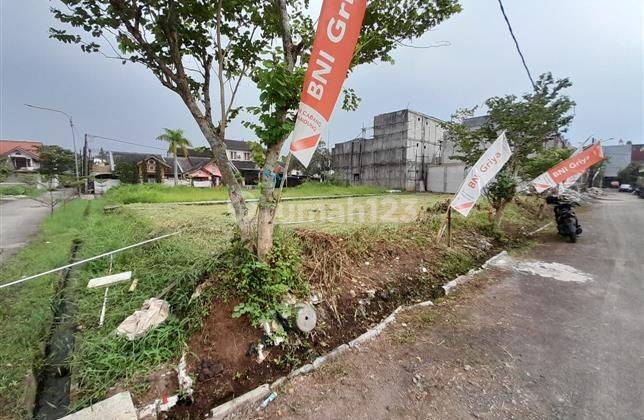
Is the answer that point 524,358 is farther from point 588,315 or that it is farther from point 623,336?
point 588,315

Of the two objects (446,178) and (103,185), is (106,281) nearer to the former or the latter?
(446,178)

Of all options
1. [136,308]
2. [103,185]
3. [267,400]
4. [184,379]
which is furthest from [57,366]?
[103,185]

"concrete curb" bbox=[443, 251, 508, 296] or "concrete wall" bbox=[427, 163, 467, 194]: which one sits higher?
"concrete wall" bbox=[427, 163, 467, 194]

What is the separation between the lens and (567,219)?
720cm

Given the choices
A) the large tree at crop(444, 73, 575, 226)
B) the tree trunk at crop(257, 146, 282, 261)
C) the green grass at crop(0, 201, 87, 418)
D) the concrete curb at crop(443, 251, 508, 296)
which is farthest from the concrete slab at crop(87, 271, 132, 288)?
the large tree at crop(444, 73, 575, 226)

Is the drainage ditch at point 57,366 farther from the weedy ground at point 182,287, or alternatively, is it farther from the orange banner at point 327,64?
the orange banner at point 327,64

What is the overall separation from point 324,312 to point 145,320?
77.5 inches

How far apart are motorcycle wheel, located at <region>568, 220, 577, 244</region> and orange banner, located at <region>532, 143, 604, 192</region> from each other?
122 cm

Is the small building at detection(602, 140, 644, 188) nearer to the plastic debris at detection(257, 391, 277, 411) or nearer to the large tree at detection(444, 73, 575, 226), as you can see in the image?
the large tree at detection(444, 73, 575, 226)

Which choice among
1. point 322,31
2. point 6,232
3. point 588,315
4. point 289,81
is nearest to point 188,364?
point 289,81

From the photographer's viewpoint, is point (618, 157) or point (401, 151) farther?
point (618, 157)

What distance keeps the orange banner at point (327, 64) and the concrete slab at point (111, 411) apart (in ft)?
8.29

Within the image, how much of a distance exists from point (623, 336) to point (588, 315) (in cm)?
46

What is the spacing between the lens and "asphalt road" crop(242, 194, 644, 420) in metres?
2.09
